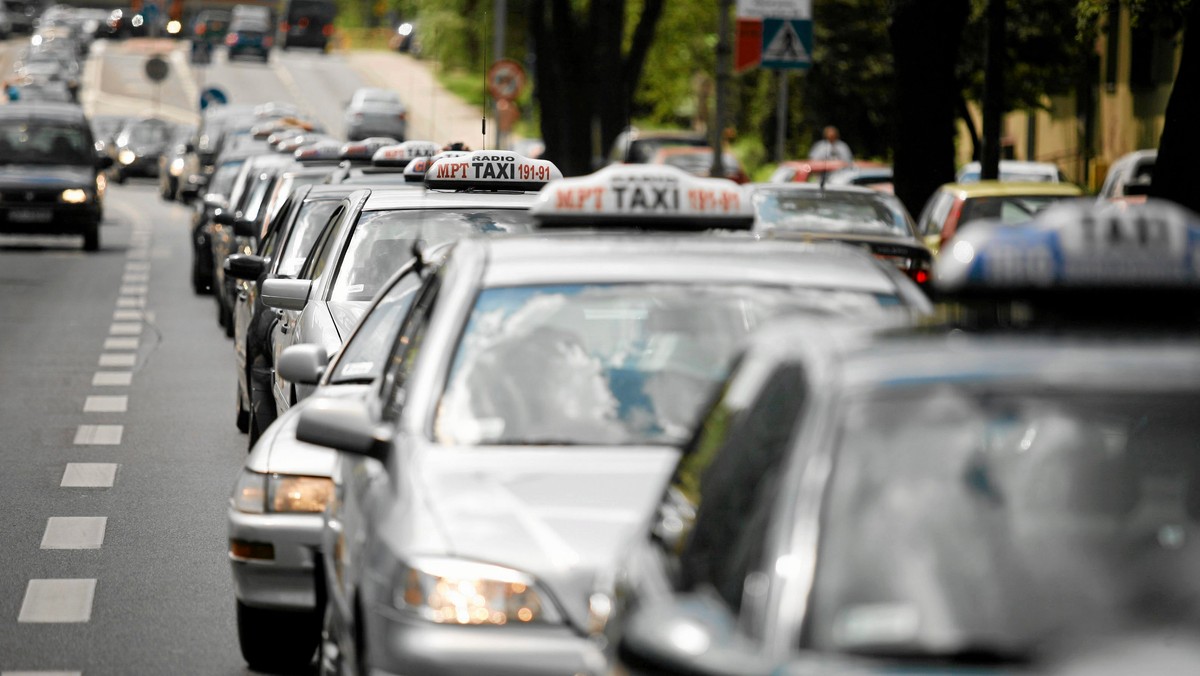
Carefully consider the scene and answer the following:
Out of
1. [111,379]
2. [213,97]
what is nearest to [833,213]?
[111,379]

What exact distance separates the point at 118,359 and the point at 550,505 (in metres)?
14.4

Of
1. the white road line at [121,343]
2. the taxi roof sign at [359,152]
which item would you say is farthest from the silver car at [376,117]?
the taxi roof sign at [359,152]

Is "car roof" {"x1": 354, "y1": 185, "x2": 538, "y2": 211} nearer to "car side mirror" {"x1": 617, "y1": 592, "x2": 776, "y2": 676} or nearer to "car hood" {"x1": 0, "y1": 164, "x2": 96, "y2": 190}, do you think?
"car side mirror" {"x1": 617, "y1": 592, "x2": 776, "y2": 676}

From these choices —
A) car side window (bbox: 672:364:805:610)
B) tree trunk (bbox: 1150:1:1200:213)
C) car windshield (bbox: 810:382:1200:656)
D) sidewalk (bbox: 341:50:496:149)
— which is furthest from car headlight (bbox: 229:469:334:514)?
sidewalk (bbox: 341:50:496:149)

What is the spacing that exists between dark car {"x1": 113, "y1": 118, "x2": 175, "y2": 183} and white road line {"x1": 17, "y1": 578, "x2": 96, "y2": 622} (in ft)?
172

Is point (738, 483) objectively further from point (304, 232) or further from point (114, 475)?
point (304, 232)

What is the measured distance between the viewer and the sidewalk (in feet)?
249

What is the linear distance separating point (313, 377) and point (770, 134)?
2001 inches

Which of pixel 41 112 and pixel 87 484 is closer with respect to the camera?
pixel 87 484

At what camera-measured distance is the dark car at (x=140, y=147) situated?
6131cm

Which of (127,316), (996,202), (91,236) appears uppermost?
(996,202)

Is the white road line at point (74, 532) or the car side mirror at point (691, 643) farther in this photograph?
the white road line at point (74, 532)

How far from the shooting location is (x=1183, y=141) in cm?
1911

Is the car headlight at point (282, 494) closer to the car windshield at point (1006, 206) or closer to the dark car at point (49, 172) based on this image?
the car windshield at point (1006, 206)
